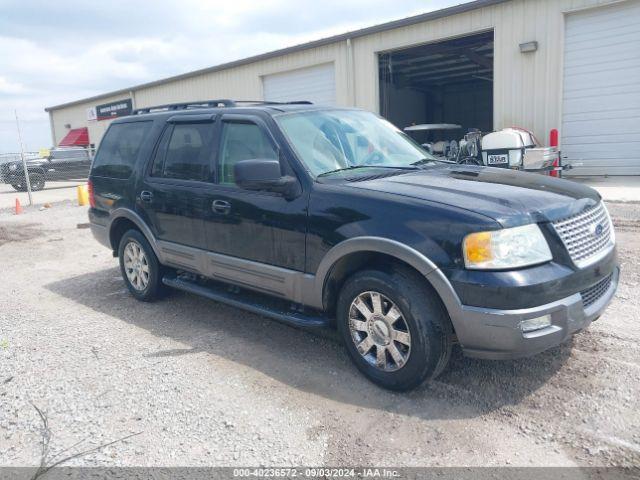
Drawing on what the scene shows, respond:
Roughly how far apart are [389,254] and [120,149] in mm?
3653

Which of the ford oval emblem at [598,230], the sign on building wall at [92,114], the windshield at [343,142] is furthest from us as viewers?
the sign on building wall at [92,114]

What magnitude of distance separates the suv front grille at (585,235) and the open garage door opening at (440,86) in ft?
46.8

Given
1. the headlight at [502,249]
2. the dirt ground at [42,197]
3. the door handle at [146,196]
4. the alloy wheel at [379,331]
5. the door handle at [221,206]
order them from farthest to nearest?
the dirt ground at [42,197], the door handle at [146,196], the door handle at [221,206], the alloy wheel at [379,331], the headlight at [502,249]

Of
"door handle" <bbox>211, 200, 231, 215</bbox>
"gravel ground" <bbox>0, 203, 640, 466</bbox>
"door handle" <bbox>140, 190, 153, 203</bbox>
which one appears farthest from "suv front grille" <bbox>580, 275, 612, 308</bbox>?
"door handle" <bbox>140, 190, 153, 203</bbox>

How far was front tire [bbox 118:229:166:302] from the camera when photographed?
17.4 ft

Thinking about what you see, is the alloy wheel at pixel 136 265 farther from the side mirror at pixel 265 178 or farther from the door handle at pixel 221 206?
the side mirror at pixel 265 178

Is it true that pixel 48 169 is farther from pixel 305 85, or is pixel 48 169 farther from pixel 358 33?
pixel 358 33

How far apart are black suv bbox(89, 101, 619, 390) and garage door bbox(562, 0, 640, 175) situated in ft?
33.2

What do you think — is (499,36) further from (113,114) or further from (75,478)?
(113,114)

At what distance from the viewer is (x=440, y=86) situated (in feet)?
94.9

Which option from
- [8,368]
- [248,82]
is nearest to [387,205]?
[8,368]

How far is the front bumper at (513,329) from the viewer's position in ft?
9.61

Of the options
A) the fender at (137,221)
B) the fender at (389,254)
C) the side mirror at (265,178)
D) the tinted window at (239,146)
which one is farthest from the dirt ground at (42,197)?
the fender at (389,254)

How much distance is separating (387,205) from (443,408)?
1268 millimetres
